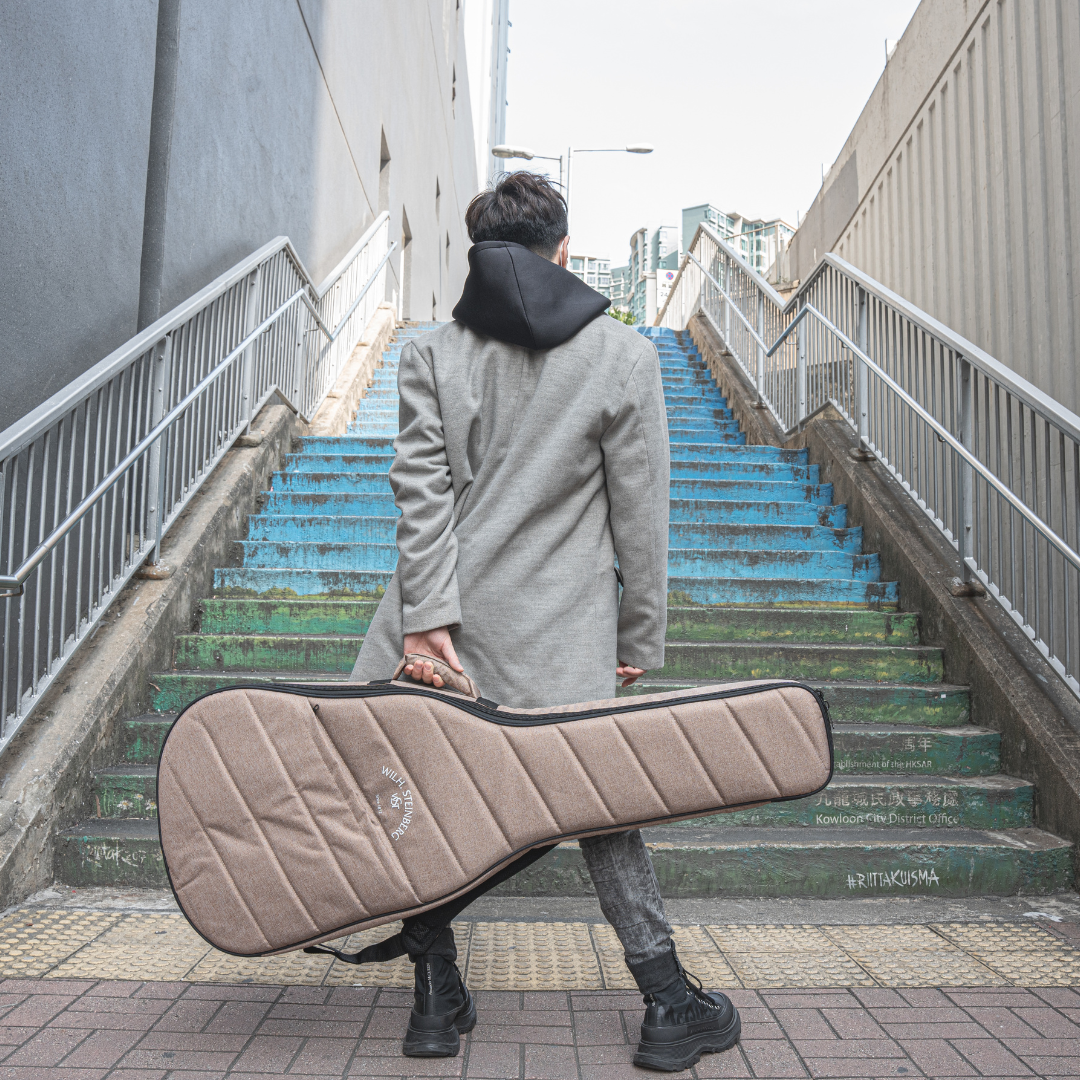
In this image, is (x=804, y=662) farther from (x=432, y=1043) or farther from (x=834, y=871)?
(x=432, y=1043)

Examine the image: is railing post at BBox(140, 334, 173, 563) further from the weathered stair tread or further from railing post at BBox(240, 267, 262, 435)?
the weathered stair tread

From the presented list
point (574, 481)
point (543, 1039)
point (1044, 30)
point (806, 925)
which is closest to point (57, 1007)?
point (543, 1039)

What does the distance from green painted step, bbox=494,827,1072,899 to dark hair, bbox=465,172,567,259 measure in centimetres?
170

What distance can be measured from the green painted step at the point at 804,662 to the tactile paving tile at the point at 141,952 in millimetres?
1859

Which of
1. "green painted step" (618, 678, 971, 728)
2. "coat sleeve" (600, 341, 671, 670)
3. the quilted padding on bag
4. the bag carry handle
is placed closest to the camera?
the quilted padding on bag

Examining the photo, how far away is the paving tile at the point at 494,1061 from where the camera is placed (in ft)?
5.57

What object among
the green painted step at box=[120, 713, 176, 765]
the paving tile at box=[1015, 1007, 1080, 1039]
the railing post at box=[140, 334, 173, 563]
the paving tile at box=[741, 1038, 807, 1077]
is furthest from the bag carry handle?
the railing post at box=[140, 334, 173, 563]

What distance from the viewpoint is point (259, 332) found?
15.9 feet

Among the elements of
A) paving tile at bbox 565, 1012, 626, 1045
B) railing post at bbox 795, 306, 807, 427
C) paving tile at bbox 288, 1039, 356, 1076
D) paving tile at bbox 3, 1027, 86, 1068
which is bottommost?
paving tile at bbox 565, 1012, 626, 1045

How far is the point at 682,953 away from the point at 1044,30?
4.61m

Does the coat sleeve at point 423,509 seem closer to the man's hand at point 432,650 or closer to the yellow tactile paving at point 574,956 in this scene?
the man's hand at point 432,650

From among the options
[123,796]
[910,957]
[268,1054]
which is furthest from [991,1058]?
[123,796]

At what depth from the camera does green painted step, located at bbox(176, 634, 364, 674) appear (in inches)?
136

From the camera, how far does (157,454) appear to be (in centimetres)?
367
